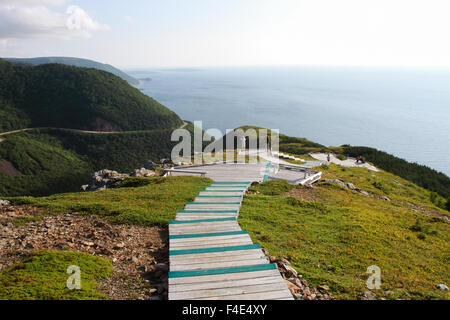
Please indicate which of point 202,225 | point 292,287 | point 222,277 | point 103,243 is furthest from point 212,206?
point 292,287

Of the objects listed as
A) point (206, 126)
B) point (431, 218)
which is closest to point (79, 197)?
point (431, 218)

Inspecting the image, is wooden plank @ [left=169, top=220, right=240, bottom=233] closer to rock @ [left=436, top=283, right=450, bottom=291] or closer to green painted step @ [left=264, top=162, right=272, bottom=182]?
rock @ [left=436, top=283, right=450, bottom=291]

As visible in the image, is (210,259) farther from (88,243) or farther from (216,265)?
(88,243)

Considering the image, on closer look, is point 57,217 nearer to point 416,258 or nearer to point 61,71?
point 416,258

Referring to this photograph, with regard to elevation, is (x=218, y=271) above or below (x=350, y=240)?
above

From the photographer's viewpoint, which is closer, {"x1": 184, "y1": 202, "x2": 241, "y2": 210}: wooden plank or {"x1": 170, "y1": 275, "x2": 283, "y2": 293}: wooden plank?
{"x1": 170, "y1": 275, "x2": 283, "y2": 293}: wooden plank

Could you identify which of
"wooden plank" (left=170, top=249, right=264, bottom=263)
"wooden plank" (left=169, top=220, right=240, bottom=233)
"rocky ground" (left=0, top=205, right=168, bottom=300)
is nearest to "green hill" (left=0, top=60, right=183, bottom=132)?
"rocky ground" (left=0, top=205, right=168, bottom=300)

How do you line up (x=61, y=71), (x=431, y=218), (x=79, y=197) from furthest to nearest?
(x=61, y=71), (x=431, y=218), (x=79, y=197)
